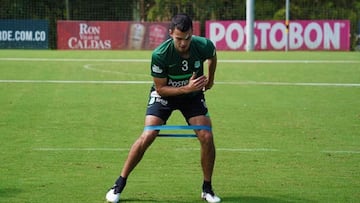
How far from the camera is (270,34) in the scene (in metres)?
41.2

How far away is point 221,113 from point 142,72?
873 cm

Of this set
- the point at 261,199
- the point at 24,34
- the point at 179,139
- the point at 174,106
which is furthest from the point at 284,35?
the point at 174,106

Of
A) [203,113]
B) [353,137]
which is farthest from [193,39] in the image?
[353,137]

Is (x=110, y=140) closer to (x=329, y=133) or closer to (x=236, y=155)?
(x=236, y=155)

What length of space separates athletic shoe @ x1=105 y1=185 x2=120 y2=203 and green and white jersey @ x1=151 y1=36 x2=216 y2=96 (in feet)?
4.00

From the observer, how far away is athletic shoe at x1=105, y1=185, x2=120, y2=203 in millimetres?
8867

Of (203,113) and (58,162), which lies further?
(58,162)

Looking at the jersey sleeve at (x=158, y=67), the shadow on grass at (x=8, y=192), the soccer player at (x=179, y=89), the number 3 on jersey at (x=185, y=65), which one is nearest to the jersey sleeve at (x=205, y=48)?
the soccer player at (x=179, y=89)

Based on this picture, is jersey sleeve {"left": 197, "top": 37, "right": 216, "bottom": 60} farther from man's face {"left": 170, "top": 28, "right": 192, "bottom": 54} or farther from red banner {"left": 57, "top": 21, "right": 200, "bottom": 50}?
red banner {"left": 57, "top": 21, "right": 200, "bottom": 50}

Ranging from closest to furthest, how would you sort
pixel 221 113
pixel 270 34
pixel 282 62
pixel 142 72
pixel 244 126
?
pixel 244 126
pixel 221 113
pixel 142 72
pixel 282 62
pixel 270 34

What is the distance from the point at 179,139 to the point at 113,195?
4.72m

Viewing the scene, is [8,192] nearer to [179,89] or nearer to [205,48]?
[179,89]

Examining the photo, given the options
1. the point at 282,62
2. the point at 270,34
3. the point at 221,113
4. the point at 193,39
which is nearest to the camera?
the point at 193,39

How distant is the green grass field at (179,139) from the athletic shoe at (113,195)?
0.26 meters
